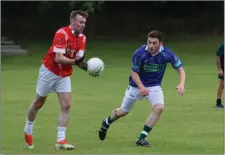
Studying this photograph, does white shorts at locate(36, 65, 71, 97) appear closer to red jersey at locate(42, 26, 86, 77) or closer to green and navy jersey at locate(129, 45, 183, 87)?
red jersey at locate(42, 26, 86, 77)

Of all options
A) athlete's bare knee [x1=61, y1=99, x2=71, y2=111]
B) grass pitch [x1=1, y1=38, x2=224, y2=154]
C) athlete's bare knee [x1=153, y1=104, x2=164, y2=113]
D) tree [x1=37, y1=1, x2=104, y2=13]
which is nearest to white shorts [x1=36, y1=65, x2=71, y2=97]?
athlete's bare knee [x1=61, y1=99, x2=71, y2=111]

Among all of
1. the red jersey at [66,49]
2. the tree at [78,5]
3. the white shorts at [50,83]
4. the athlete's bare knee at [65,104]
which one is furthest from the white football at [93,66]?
the tree at [78,5]

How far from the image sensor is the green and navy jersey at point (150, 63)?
977 centimetres

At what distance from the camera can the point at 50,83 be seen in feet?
30.8

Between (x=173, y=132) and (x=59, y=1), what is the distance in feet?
98.3

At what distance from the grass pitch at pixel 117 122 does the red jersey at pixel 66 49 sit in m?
1.18

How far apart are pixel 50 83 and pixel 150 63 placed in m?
1.59

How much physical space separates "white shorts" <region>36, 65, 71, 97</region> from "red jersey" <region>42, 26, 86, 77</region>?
6cm

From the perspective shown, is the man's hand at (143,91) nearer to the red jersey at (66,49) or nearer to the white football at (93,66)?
the white football at (93,66)

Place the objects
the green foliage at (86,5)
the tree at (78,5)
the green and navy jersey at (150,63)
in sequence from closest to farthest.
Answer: the green and navy jersey at (150,63)
the green foliage at (86,5)
the tree at (78,5)

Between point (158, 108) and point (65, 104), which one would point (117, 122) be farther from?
point (65, 104)

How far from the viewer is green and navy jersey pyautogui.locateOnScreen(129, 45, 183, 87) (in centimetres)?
977

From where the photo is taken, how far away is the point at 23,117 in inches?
526

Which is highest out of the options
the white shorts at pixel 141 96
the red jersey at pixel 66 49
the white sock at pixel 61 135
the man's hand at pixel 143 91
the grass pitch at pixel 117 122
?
the red jersey at pixel 66 49
